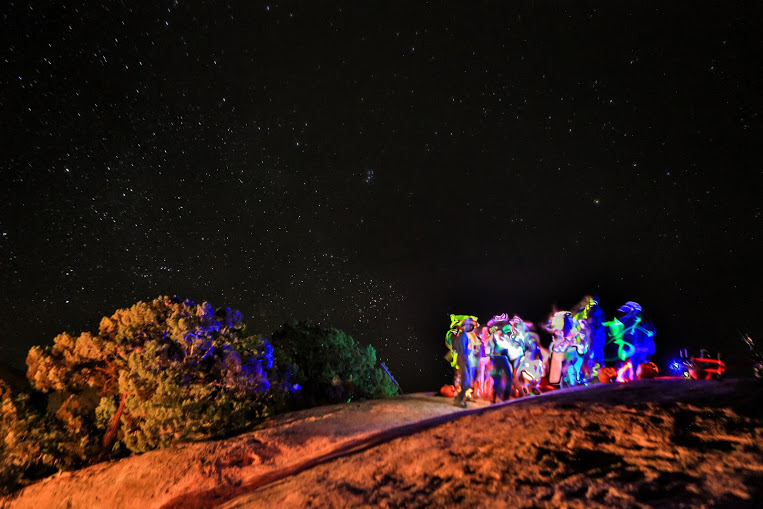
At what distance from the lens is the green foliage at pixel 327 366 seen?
1639 centimetres

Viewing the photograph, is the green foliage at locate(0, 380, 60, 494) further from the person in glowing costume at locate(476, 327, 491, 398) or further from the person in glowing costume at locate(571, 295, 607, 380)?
the person in glowing costume at locate(571, 295, 607, 380)

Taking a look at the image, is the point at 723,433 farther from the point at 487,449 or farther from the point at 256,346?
the point at 256,346

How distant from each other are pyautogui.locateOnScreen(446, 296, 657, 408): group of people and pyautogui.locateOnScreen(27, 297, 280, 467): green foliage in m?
6.51

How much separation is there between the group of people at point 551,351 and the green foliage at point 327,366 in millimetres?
4933

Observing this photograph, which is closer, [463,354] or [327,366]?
[463,354]

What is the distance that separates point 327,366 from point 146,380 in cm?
803

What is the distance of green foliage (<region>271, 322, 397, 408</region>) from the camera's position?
16.4 m

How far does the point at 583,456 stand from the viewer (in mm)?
3945

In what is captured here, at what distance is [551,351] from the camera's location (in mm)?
13820

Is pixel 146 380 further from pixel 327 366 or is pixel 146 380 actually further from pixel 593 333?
pixel 593 333

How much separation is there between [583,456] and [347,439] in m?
5.02

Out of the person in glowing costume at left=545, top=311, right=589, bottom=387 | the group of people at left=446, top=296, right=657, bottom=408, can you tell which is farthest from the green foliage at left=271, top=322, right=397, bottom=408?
the person in glowing costume at left=545, top=311, right=589, bottom=387

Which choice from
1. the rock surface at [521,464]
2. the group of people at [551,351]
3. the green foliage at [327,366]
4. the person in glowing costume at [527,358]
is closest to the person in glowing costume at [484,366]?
the group of people at [551,351]

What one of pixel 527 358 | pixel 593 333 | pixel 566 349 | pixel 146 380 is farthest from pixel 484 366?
pixel 146 380
